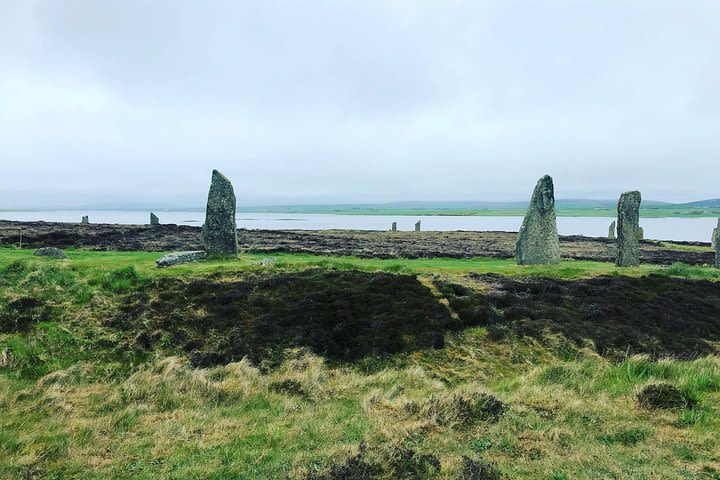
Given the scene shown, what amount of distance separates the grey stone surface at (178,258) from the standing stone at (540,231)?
53.3ft

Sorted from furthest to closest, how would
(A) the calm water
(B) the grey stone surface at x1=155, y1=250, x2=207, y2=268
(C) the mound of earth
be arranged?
(A) the calm water < (B) the grey stone surface at x1=155, y1=250, x2=207, y2=268 < (C) the mound of earth

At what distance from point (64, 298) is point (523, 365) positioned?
1526cm

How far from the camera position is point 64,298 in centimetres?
1631

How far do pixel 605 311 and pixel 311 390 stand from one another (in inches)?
444

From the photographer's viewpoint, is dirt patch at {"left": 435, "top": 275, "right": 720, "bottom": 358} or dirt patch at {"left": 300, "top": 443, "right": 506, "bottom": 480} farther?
dirt patch at {"left": 435, "top": 275, "right": 720, "bottom": 358}

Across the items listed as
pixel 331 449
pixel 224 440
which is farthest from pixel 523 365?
pixel 224 440

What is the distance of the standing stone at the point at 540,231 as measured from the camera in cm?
2416

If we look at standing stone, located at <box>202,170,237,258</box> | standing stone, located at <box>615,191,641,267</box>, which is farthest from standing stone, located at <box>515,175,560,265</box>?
standing stone, located at <box>202,170,237,258</box>

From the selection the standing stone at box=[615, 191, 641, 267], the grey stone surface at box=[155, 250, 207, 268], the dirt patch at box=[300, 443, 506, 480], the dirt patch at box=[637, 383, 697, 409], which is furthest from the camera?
the standing stone at box=[615, 191, 641, 267]

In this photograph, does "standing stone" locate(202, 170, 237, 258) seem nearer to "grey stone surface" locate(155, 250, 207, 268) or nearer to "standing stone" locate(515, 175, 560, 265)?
"grey stone surface" locate(155, 250, 207, 268)

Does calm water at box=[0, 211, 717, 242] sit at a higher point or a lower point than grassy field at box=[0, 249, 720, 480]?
higher

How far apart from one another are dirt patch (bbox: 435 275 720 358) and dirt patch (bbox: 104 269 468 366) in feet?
4.86

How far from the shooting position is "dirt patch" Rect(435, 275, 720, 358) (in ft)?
47.4

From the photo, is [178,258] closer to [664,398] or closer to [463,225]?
[664,398]
